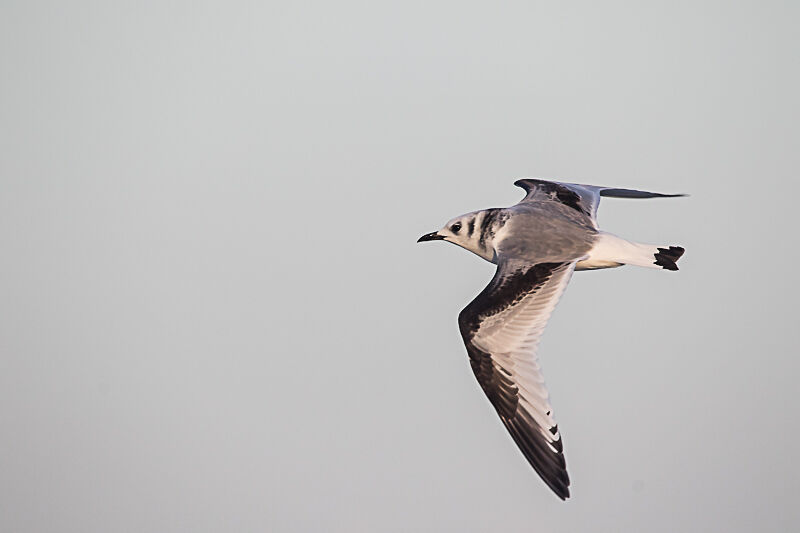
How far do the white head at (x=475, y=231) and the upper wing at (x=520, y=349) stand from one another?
105cm

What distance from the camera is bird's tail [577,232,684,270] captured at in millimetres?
12430

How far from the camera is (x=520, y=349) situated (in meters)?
11.6

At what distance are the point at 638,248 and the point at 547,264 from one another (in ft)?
3.84

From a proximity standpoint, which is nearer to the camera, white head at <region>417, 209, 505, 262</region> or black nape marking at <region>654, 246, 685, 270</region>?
black nape marking at <region>654, 246, 685, 270</region>

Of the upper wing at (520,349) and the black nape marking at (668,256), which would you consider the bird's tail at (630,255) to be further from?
the upper wing at (520,349)

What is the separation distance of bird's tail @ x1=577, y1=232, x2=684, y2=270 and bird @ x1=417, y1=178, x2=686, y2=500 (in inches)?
0.5

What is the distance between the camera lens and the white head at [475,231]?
43.8 feet

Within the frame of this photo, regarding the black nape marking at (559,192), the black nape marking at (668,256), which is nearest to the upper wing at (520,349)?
the black nape marking at (668,256)

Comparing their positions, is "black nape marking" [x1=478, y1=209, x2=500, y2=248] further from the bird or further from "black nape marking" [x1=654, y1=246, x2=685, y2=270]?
"black nape marking" [x1=654, y1=246, x2=685, y2=270]

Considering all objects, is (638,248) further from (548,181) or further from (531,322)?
(548,181)

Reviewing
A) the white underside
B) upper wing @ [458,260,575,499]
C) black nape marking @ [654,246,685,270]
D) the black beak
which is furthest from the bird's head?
black nape marking @ [654,246,685,270]

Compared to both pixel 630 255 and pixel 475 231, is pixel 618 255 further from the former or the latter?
pixel 475 231

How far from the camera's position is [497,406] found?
11531 mm

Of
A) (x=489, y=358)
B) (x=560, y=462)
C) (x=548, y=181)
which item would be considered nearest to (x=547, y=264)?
(x=489, y=358)
